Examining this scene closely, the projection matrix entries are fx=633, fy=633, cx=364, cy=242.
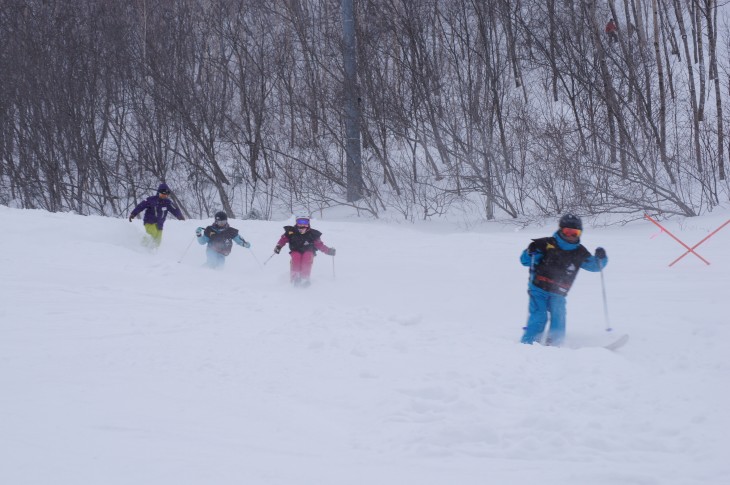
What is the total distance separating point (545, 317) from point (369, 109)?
14208 millimetres

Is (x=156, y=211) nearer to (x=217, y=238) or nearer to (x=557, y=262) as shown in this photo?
(x=217, y=238)

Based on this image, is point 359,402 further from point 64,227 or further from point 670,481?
point 64,227

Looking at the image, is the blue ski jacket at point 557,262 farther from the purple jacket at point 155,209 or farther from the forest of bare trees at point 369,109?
the forest of bare trees at point 369,109

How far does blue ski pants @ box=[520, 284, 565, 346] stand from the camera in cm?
664

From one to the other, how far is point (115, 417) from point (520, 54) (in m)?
25.2

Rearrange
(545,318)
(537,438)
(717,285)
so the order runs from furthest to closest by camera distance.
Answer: (717,285), (545,318), (537,438)

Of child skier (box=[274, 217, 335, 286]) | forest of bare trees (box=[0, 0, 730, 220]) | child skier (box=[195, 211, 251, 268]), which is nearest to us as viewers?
child skier (box=[274, 217, 335, 286])

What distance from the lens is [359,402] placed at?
13.2ft

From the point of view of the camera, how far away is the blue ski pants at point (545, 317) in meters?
6.64

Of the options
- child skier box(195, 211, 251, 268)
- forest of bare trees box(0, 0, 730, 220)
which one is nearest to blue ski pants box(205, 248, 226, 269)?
child skier box(195, 211, 251, 268)

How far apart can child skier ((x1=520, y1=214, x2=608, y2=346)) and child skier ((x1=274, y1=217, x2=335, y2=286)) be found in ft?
12.6

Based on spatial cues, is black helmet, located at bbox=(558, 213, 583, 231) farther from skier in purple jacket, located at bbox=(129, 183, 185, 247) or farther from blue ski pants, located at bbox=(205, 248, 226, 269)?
skier in purple jacket, located at bbox=(129, 183, 185, 247)

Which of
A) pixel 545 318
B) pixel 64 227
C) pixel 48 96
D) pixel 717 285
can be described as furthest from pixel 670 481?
pixel 48 96

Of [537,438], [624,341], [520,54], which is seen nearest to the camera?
[537,438]
